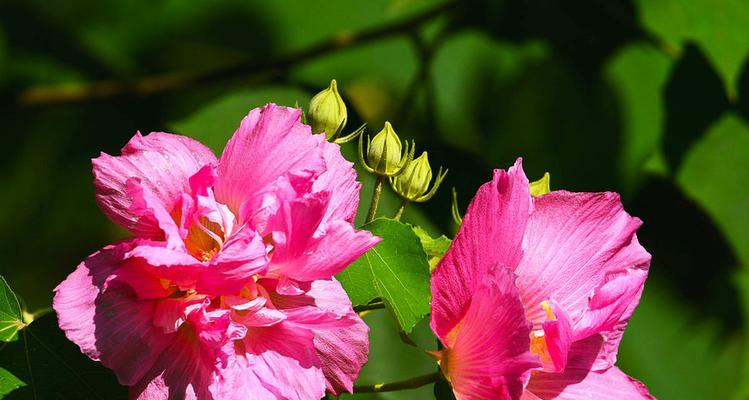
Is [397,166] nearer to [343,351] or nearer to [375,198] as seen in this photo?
[375,198]

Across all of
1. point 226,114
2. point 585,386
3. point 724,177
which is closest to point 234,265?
point 585,386

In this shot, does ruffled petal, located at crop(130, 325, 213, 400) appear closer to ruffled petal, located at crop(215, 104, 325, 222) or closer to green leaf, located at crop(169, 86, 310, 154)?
ruffled petal, located at crop(215, 104, 325, 222)

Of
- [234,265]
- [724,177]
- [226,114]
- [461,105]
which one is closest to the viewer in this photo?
[234,265]

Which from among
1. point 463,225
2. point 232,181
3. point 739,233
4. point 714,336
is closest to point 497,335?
point 463,225

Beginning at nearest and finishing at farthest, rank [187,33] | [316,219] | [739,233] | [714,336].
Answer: [316,219] < [739,233] < [714,336] < [187,33]

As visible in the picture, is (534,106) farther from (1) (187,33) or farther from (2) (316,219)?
(2) (316,219)

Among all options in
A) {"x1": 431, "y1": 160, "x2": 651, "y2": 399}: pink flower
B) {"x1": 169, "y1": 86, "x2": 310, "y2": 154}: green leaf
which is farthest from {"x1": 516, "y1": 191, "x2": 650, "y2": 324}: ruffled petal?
{"x1": 169, "y1": 86, "x2": 310, "y2": 154}: green leaf

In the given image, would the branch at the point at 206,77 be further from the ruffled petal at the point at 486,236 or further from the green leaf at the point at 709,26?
the ruffled petal at the point at 486,236
